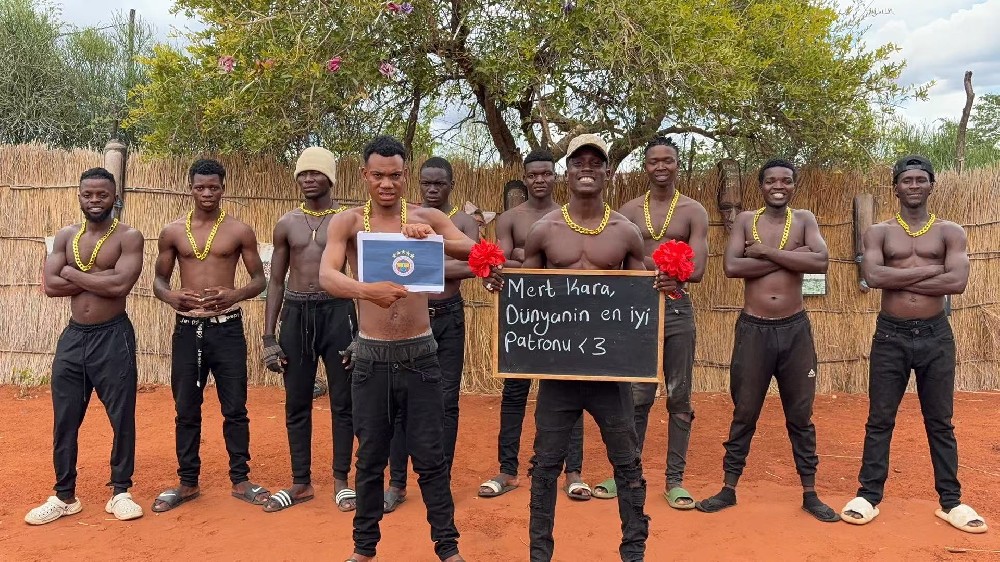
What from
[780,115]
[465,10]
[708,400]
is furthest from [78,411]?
[780,115]

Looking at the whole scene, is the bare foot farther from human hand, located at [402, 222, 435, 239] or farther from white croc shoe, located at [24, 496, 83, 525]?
white croc shoe, located at [24, 496, 83, 525]

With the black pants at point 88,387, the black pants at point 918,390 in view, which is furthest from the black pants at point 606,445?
the black pants at point 88,387

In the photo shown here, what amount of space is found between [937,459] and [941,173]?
16.5 feet

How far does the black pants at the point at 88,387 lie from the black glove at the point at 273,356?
0.91m

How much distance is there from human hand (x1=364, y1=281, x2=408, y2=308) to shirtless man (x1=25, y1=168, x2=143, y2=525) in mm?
2140

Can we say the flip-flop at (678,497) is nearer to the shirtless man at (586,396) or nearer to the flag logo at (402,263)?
the shirtless man at (586,396)

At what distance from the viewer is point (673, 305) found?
4.59 metres

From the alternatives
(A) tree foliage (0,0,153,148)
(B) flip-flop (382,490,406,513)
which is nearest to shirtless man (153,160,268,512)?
(B) flip-flop (382,490,406,513)

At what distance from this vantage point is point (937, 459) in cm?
434

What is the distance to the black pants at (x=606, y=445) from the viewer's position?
3.41 m

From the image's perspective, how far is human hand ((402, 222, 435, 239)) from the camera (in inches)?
129

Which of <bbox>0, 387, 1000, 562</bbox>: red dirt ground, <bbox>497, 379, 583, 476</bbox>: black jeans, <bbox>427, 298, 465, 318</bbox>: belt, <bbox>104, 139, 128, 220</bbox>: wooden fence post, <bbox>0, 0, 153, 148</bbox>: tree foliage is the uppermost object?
<bbox>0, 0, 153, 148</bbox>: tree foliage

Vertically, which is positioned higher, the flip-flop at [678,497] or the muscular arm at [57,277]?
the muscular arm at [57,277]

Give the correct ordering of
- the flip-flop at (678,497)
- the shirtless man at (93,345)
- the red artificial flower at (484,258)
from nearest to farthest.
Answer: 1. the red artificial flower at (484,258)
2. the shirtless man at (93,345)
3. the flip-flop at (678,497)
